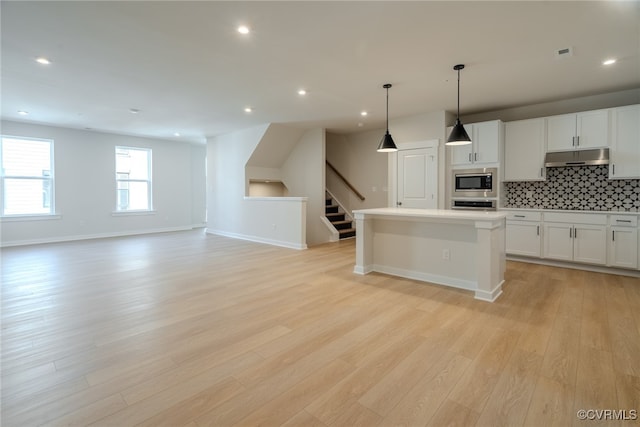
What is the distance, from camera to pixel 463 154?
215 inches

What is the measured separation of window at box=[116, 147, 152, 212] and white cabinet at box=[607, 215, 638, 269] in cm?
1022

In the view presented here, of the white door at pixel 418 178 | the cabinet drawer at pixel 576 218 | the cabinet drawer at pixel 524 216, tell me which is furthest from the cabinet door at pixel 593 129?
the white door at pixel 418 178

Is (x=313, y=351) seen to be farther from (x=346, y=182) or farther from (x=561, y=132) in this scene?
(x=346, y=182)

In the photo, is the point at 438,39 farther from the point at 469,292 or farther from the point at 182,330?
the point at 182,330

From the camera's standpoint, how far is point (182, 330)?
2.59m

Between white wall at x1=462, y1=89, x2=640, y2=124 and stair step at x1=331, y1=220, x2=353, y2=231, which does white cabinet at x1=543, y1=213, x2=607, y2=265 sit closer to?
white wall at x1=462, y1=89, x2=640, y2=124

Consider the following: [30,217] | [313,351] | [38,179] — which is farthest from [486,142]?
[30,217]

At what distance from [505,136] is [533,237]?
1.78m

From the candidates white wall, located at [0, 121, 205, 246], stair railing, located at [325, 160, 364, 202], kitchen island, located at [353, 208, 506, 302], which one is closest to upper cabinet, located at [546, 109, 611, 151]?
kitchen island, located at [353, 208, 506, 302]

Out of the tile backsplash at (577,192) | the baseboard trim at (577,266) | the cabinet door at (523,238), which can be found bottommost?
the baseboard trim at (577,266)

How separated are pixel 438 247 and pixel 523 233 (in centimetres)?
221

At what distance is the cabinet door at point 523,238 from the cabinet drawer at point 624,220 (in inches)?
34.1

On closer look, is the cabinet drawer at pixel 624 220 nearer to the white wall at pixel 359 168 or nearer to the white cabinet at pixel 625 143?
the white cabinet at pixel 625 143

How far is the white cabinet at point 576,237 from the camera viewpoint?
4.33 m
